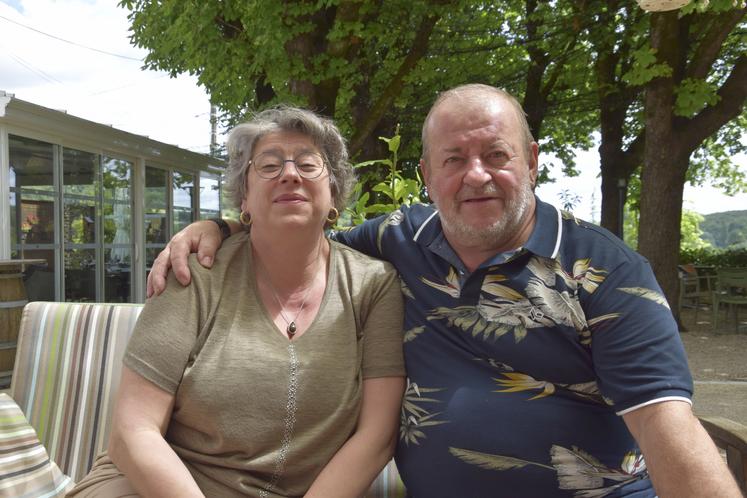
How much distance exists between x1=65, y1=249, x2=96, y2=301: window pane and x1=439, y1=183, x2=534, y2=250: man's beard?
7330 mm

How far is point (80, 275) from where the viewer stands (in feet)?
27.4

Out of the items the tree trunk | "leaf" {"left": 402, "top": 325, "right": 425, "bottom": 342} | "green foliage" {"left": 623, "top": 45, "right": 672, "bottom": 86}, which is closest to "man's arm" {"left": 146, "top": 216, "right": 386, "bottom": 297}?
"leaf" {"left": 402, "top": 325, "right": 425, "bottom": 342}

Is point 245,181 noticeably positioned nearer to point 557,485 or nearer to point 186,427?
point 186,427

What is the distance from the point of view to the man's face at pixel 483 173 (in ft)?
6.29

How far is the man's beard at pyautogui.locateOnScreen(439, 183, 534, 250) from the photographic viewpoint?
1911mm

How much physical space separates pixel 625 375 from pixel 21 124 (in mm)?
7104

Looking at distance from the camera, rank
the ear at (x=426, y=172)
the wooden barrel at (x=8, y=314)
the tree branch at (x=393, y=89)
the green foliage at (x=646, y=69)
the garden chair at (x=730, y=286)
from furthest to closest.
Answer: the garden chair at (x=730, y=286), the tree branch at (x=393, y=89), the green foliage at (x=646, y=69), the wooden barrel at (x=8, y=314), the ear at (x=426, y=172)

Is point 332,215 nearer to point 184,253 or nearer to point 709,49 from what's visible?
point 184,253

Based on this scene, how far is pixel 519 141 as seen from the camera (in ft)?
6.48

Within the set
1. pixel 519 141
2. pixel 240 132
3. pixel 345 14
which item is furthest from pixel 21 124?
pixel 519 141

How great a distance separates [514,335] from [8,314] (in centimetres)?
418

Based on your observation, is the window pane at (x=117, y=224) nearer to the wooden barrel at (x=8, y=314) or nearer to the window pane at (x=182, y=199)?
the window pane at (x=182, y=199)

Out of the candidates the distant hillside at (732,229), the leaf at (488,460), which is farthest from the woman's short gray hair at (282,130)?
the distant hillside at (732,229)

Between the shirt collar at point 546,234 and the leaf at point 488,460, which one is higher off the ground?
the shirt collar at point 546,234
